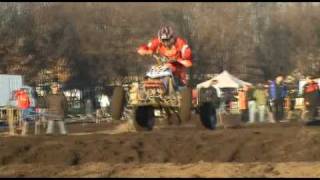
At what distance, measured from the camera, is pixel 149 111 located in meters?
17.2

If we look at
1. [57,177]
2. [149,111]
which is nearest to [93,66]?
[149,111]

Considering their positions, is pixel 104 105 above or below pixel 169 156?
below

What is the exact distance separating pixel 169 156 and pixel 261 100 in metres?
14.0

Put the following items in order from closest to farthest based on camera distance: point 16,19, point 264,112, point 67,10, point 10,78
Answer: point 264,112
point 10,78
point 16,19
point 67,10

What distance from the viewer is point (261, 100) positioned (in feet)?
82.5

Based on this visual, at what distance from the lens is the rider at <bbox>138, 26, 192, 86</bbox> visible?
51.9 feet

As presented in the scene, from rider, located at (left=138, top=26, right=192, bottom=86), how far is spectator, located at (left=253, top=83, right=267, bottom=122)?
958cm

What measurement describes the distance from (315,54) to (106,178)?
56227 mm

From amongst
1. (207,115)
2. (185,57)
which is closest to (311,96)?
(207,115)

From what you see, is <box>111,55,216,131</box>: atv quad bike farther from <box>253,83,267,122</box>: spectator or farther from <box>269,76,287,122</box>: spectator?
<box>269,76,287,122</box>: spectator

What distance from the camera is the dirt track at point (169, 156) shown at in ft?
32.3

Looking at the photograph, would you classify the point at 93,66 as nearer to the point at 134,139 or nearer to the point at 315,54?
the point at 315,54

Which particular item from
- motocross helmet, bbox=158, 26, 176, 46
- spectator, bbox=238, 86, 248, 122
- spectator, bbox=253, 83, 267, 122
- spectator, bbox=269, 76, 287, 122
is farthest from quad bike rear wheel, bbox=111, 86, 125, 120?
spectator, bbox=238, 86, 248, 122

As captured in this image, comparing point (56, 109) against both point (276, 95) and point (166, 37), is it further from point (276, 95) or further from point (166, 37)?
point (276, 95)
